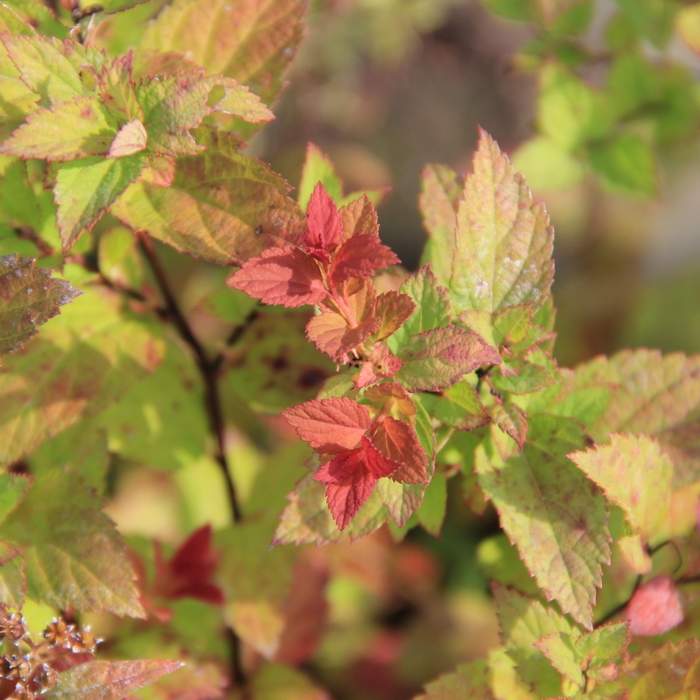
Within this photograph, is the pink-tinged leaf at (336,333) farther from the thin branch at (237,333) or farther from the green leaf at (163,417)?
the green leaf at (163,417)

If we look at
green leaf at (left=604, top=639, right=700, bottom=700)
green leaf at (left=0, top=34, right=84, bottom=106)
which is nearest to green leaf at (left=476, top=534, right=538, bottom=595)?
green leaf at (left=604, top=639, right=700, bottom=700)

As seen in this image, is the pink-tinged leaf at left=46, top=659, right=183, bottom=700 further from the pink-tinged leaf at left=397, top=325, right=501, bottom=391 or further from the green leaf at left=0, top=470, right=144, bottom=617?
the pink-tinged leaf at left=397, top=325, right=501, bottom=391

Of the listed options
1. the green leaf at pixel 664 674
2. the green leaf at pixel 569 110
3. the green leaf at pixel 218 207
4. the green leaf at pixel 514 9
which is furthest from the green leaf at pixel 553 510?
the green leaf at pixel 514 9

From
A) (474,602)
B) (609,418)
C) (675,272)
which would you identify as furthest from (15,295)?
(675,272)

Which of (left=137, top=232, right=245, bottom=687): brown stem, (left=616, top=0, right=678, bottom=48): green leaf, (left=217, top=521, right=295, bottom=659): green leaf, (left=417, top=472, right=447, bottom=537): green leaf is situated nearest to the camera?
(left=417, top=472, right=447, bottom=537): green leaf

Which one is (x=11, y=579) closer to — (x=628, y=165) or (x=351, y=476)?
(x=351, y=476)

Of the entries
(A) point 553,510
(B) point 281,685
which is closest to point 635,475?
(A) point 553,510
